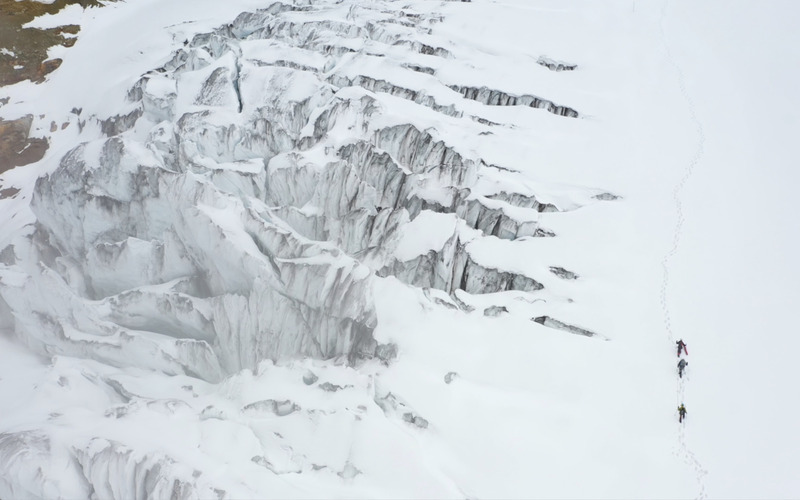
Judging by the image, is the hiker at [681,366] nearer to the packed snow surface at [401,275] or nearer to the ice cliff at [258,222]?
the packed snow surface at [401,275]

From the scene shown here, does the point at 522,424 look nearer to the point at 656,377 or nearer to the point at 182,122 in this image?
the point at 656,377

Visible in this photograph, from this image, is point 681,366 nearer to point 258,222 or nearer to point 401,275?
point 401,275

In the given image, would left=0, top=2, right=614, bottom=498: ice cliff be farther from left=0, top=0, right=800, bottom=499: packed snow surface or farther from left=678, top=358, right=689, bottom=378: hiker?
left=678, top=358, right=689, bottom=378: hiker

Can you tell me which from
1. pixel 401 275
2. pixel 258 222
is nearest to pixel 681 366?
pixel 401 275

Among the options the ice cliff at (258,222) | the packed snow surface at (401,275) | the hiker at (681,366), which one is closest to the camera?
the packed snow surface at (401,275)

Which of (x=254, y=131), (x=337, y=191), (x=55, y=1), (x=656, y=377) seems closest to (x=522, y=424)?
(x=656, y=377)

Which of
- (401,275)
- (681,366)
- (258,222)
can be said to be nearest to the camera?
(681,366)

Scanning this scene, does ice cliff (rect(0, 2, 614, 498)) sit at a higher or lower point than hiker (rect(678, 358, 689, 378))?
higher

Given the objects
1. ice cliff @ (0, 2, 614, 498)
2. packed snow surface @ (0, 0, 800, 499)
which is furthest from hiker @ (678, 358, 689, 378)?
ice cliff @ (0, 2, 614, 498)

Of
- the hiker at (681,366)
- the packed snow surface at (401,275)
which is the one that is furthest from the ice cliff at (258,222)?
the hiker at (681,366)
